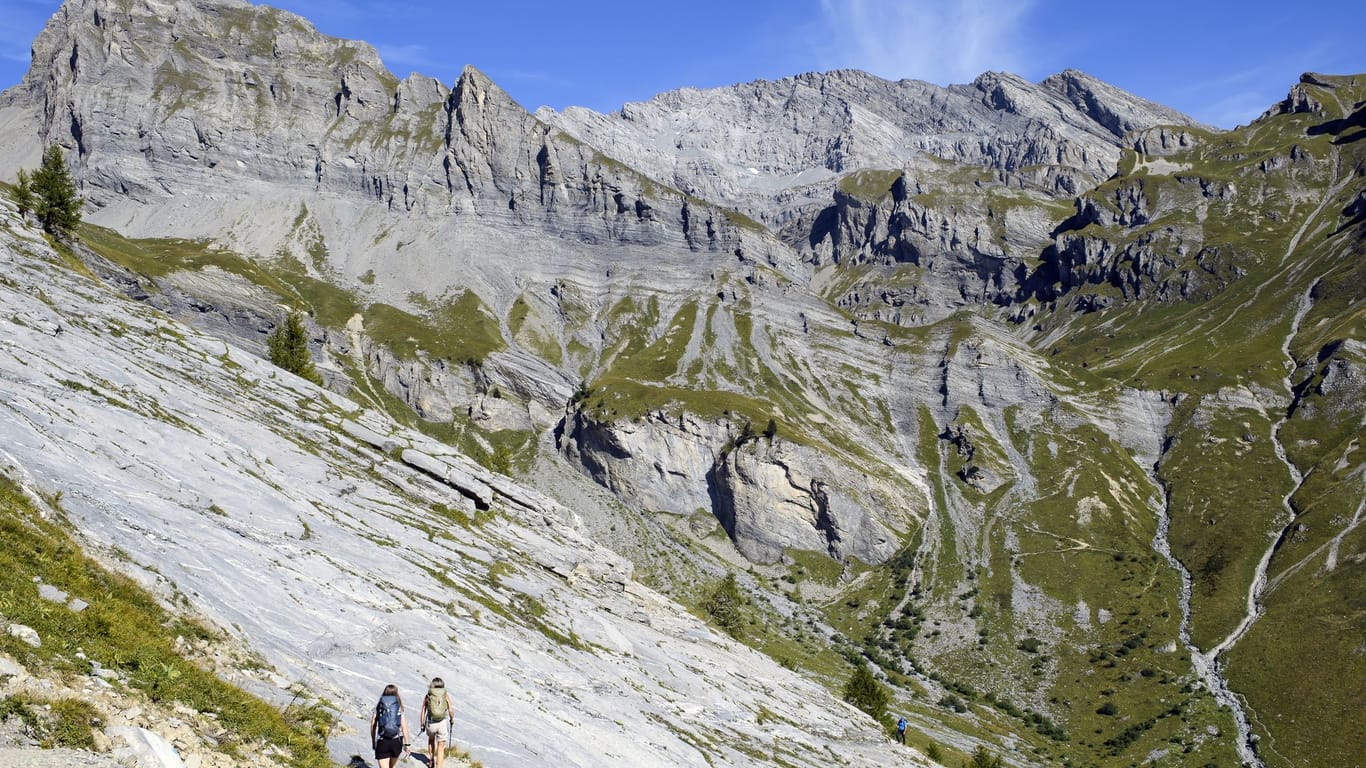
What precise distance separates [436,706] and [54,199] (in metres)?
105

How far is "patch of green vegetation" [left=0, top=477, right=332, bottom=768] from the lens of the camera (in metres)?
14.7

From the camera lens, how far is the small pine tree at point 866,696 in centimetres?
Result: 8725

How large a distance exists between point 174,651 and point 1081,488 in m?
196

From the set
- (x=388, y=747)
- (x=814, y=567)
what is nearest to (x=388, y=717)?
(x=388, y=747)

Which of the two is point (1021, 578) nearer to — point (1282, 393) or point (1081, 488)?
point (1081, 488)

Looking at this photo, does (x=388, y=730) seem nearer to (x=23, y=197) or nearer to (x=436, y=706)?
(x=436, y=706)

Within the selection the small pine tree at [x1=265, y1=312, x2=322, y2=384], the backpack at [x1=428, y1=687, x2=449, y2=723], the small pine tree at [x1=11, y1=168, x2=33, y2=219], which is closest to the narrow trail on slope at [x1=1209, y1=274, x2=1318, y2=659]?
the backpack at [x1=428, y1=687, x2=449, y2=723]

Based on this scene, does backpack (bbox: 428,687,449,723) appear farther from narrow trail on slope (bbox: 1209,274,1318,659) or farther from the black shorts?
narrow trail on slope (bbox: 1209,274,1318,659)

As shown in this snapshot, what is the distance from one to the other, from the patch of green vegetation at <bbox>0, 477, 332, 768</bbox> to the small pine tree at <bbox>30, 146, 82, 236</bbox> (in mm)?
93251

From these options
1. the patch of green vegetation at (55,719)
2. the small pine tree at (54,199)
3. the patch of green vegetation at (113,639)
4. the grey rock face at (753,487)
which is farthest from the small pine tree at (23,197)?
the grey rock face at (753,487)

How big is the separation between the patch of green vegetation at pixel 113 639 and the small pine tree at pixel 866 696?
79249 millimetres

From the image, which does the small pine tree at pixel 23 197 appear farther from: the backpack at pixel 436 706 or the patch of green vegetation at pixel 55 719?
the patch of green vegetation at pixel 55 719

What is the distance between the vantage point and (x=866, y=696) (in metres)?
89.8

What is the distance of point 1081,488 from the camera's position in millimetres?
182000
